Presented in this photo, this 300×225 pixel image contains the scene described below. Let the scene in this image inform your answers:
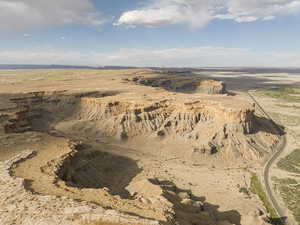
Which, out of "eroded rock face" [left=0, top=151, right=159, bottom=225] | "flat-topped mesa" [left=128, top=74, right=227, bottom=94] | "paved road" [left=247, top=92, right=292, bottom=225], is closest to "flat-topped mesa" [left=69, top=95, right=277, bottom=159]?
"paved road" [left=247, top=92, right=292, bottom=225]

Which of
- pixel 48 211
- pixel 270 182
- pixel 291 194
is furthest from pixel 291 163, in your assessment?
pixel 48 211

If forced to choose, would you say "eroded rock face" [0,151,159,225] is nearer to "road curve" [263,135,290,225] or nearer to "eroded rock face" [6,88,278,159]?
"road curve" [263,135,290,225]

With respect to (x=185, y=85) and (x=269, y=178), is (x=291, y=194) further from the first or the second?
(x=185, y=85)

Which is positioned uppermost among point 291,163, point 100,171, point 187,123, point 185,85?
point 185,85

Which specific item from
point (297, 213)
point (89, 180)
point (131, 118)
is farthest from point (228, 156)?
point (89, 180)

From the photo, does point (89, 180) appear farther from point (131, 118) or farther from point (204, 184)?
point (131, 118)

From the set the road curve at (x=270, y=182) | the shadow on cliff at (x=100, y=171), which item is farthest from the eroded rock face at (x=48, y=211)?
the road curve at (x=270, y=182)
